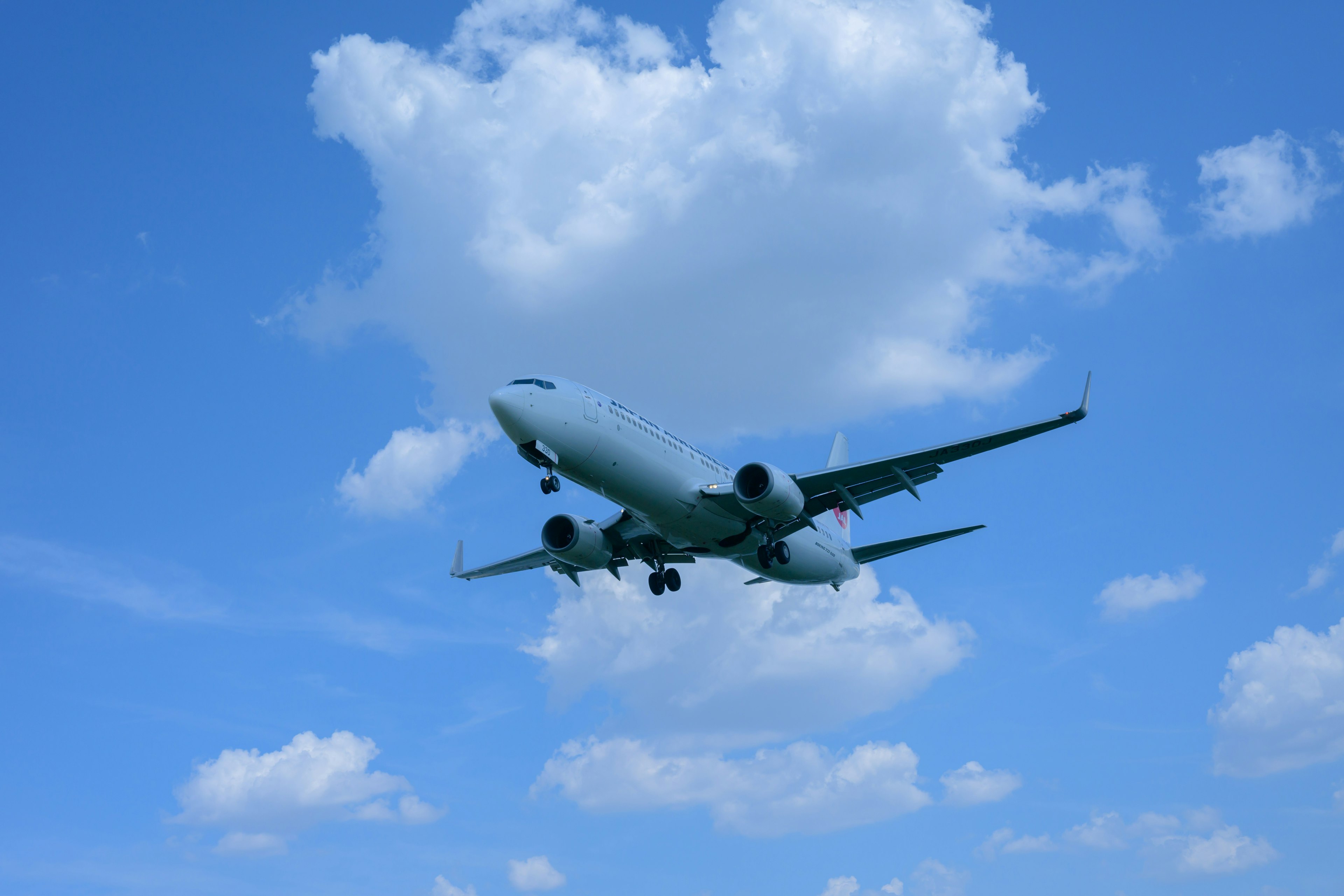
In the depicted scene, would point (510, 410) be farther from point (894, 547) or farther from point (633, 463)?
point (894, 547)

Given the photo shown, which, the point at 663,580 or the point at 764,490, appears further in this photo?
the point at 663,580

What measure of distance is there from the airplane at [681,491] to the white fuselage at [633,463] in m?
0.04

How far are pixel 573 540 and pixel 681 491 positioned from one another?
6976mm

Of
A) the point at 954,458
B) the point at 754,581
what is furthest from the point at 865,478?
the point at 754,581

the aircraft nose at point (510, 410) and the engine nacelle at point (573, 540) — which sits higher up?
the engine nacelle at point (573, 540)

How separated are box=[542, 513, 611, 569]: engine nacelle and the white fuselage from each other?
2824mm

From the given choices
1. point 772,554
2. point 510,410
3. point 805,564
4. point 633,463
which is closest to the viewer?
point 510,410

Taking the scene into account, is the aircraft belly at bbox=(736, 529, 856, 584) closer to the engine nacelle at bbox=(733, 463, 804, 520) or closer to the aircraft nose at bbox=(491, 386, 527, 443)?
the engine nacelle at bbox=(733, 463, 804, 520)

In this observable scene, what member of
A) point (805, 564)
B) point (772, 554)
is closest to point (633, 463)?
point (772, 554)

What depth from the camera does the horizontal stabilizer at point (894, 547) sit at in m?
41.8

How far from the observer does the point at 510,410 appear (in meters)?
32.4

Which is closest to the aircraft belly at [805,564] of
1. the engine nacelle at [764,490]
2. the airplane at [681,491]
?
the airplane at [681,491]

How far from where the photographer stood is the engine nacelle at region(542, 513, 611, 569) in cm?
4231

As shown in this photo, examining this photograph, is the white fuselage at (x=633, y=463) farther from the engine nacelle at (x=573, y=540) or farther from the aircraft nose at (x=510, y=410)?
the engine nacelle at (x=573, y=540)
